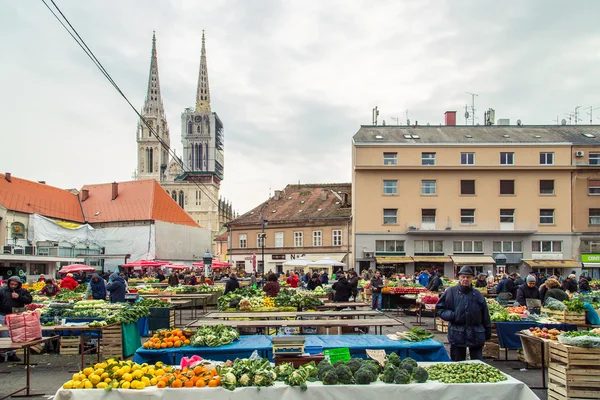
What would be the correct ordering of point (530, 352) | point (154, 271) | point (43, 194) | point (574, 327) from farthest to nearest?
point (43, 194), point (154, 271), point (574, 327), point (530, 352)

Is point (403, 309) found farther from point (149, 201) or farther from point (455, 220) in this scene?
point (149, 201)

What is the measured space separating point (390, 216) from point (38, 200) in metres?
37.2

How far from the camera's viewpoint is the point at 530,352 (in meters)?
11.9

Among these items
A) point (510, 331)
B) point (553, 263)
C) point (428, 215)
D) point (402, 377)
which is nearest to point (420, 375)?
point (402, 377)

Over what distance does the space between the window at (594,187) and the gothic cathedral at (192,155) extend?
102 m

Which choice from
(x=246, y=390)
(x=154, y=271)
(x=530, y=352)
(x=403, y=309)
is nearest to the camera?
(x=246, y=390)

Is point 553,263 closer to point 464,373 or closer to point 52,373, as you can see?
point 52,373

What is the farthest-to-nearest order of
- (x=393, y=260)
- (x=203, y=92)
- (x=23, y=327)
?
(x=203, y=92), (x=393, y=260), (x=23, y=327)

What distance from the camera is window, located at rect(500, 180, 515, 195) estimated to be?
4566 cm

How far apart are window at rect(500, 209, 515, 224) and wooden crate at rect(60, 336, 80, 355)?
1504 inches

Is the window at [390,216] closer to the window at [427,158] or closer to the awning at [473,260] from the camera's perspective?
the window at [427,158]

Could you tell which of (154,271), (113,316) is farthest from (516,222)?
(113,316)

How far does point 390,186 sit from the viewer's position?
45.9 meters

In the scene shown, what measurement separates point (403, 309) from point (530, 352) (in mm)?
12183
